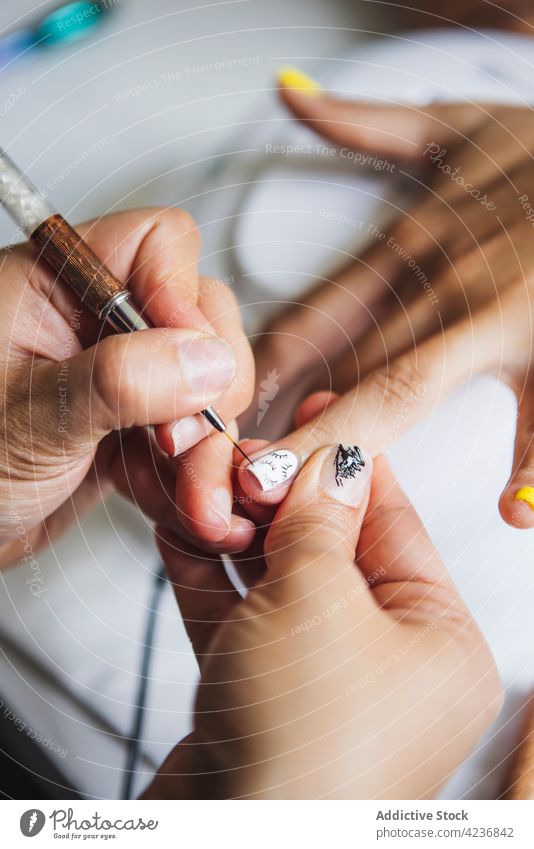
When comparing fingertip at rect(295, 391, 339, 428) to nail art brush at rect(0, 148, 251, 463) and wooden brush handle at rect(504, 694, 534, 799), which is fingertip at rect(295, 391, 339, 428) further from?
wooden brush handle at rect(504, 694, 534, 799)

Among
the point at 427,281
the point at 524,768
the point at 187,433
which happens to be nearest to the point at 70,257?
the point at 187,433

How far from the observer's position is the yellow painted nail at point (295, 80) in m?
0.44

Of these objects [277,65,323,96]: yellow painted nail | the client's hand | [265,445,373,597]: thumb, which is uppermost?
[277,65,323,96]: yellow painted nail

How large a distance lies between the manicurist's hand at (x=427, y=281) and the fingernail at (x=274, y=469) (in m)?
0.05

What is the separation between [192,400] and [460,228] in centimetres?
24

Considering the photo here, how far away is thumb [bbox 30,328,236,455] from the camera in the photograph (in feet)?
1.06

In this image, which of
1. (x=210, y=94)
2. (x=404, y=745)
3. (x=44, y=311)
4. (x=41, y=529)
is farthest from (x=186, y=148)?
(x=404, y=745)

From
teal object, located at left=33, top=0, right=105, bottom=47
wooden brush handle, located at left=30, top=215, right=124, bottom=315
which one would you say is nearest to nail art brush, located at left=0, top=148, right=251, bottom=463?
wooden brush handle, located at left=30, top=215, right=124, bottom=315

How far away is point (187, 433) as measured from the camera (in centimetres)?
37

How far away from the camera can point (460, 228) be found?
45 centimetres

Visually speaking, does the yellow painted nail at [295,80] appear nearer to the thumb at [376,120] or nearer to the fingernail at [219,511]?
the thumb at [376,120]

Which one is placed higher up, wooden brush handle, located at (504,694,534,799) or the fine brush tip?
the fine brush tip

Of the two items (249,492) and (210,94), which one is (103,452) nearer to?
(249,492)

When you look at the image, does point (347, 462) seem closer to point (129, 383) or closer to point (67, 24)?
point (129, 383)
